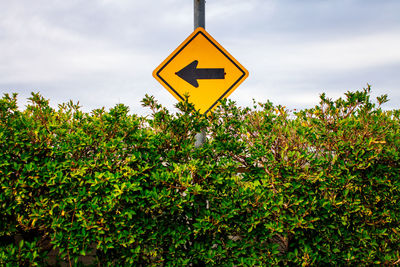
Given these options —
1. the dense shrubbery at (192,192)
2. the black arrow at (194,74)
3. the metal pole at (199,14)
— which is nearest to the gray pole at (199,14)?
the metal pole at (199,14)

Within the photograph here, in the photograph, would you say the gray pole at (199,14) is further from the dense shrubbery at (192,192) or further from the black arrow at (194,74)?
the dense shrubbery at (192,192)

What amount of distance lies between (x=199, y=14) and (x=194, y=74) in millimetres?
764

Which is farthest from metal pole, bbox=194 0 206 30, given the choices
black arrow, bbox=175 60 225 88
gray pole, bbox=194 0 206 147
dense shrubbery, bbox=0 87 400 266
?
dense shrubbery, bbox=0 87 400 266

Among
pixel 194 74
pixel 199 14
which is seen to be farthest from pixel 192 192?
pixel 199 14

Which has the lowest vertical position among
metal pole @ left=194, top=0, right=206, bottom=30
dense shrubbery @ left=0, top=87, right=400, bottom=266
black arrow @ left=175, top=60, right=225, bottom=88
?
dense shrubbery @ left=0, top=87, right=400, bottom=266

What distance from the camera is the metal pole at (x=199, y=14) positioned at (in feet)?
13.2

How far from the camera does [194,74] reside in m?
4.11

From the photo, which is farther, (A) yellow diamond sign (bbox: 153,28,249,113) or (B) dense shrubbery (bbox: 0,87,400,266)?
(A) yellow diamond sign (bbox: 153,28,249,113)

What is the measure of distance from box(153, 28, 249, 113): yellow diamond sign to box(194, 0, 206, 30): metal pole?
7 cm

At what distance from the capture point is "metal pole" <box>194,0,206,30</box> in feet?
13.2

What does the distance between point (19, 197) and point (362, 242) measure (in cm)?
327

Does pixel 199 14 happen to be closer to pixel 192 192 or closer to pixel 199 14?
pixel 199 14

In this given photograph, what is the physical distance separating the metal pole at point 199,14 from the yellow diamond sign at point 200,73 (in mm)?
67

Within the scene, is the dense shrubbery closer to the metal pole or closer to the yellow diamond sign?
the yellow diamond sign
